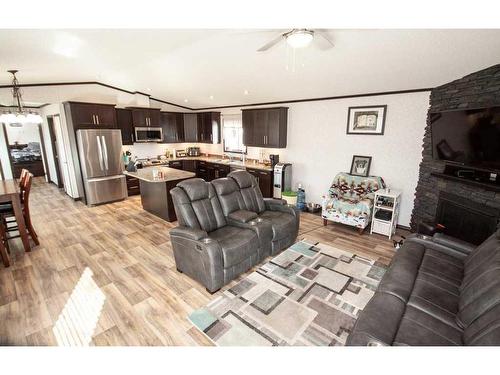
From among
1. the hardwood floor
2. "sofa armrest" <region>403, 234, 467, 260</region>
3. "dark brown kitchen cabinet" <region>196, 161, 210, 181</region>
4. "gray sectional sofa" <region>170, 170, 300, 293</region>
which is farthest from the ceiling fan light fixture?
"dark brown kitchen cabinet" <region>196, 161, 210, 181</region>

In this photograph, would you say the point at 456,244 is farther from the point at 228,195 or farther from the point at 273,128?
the point at 273,128

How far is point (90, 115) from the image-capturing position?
5.43 m

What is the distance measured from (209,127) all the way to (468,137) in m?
6.09

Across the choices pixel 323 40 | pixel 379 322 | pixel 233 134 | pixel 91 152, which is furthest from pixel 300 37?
pixel 91 152

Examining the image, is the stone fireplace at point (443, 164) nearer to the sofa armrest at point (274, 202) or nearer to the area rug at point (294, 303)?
the area rug at point (294, 303)

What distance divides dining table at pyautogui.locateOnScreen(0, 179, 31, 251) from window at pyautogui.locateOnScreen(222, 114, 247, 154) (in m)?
4.75

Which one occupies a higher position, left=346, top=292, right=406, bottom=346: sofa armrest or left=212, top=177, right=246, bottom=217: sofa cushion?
left=212, top=177, right=246, bottom=217: sofa cushion

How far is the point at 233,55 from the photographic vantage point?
11.1 feet

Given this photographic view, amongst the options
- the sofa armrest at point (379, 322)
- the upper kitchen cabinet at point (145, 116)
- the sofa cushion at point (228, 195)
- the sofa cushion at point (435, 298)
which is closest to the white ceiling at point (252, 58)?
the upper kitchen cabinet at point (145, 116)

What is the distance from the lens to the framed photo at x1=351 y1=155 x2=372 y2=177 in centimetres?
448

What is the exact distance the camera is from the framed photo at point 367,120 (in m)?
4.24

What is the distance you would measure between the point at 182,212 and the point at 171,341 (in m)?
1.34

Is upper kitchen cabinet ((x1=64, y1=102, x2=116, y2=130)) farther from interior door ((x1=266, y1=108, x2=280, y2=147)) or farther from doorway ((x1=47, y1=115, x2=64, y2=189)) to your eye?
interior door ((x1=266, y1=108, x2=280, y2=147))

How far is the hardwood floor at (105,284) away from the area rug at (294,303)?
23cm
